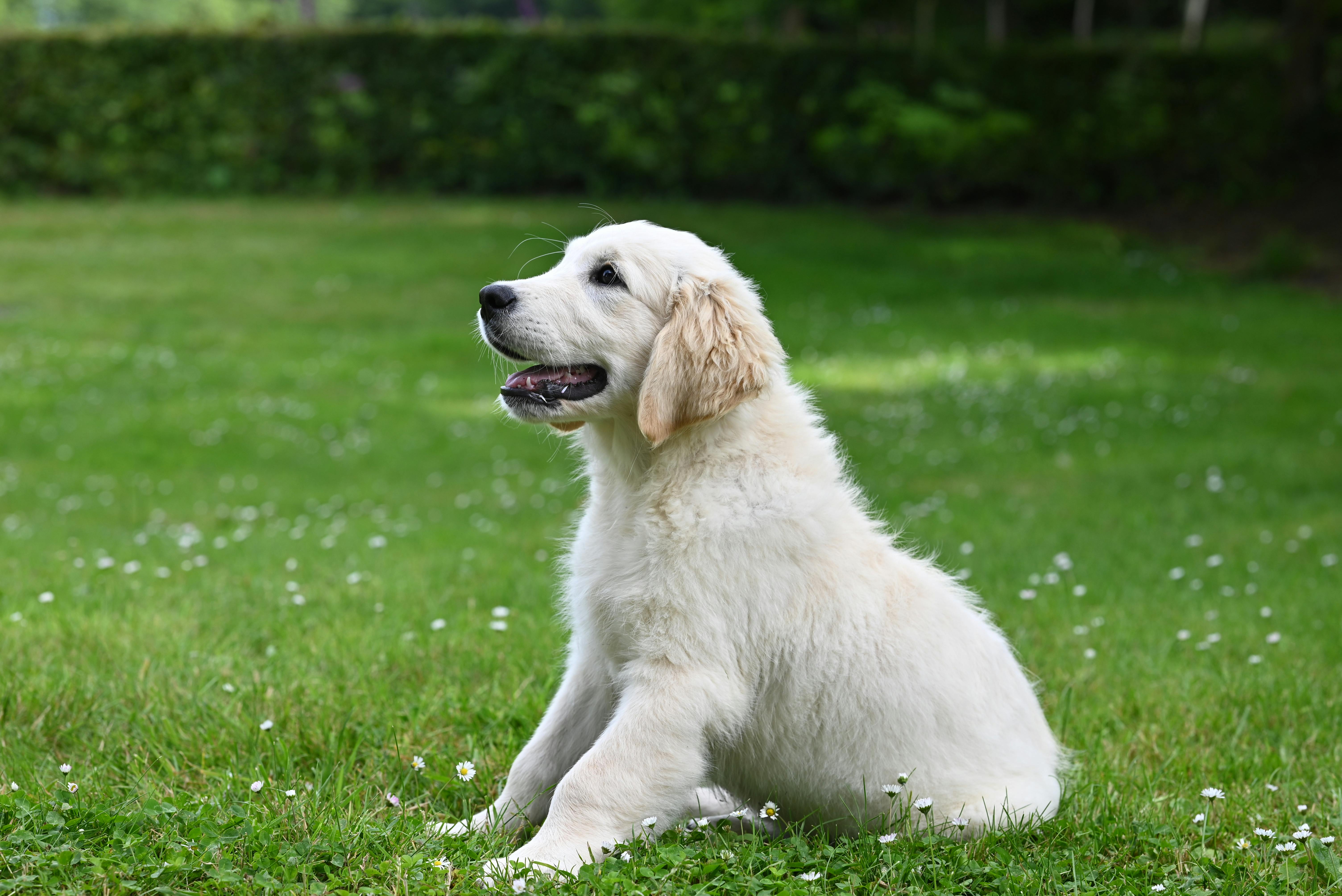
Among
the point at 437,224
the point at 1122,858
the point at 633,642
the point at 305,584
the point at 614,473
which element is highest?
the point at 614,473

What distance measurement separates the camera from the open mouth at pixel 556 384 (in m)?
3.52

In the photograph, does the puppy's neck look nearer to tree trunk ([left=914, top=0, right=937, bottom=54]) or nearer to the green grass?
the green grass

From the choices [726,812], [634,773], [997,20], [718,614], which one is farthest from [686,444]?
[997,20]

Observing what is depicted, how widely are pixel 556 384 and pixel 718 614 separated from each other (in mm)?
813

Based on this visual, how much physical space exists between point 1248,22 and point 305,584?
3114cm

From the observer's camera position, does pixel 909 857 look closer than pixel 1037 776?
Yes

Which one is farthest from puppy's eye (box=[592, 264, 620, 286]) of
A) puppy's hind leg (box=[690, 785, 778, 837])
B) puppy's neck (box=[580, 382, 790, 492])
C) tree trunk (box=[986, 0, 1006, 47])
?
tree trunk (box=[986, 0, 1006, 47])

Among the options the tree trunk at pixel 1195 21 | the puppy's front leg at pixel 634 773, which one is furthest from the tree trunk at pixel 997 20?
the puppy's front leg at pixel 634 773

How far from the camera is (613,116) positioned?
22938mm

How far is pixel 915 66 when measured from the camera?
22891 mm

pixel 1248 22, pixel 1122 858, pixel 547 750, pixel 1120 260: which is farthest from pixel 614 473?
pixel 1248 22

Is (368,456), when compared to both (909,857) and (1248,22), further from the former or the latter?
(1248,22)

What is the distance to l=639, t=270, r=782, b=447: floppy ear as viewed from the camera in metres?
3.38

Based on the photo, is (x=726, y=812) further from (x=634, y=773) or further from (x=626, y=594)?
(x=626, y=594)
